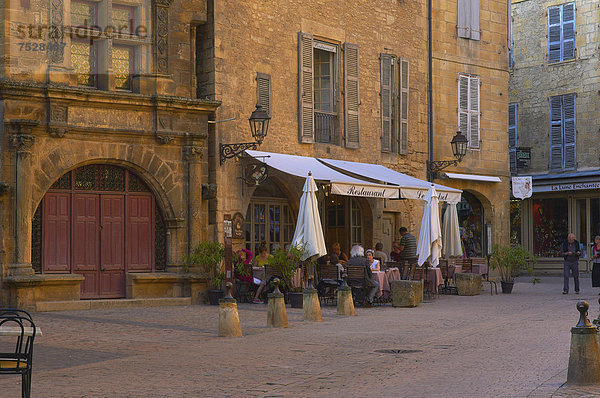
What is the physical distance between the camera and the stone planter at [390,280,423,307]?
16156mm

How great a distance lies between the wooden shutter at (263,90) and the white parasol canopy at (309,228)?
10.3 ft

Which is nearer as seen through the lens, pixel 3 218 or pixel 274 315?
pixel 274 315

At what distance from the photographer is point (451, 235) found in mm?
20469

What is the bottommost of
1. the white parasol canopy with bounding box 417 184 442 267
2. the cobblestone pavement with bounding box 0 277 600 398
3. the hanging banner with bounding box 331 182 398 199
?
the cobblestone pavement with bounding box 0 277 600 398

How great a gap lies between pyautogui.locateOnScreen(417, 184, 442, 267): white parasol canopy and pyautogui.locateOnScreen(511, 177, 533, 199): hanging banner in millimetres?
10517

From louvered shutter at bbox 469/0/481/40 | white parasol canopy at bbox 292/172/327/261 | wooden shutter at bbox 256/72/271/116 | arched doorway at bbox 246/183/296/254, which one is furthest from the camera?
louvered shutter at bbox 469/0/481/40

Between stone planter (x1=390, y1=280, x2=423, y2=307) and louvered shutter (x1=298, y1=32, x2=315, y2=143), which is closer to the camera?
stone planter (x1=390, y1=280, x2=423, y2=307)

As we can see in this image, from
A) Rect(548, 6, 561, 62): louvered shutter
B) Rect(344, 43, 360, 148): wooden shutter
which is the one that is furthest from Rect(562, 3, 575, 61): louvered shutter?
A: Rect(344, 43, 360, 148): wooden shutter

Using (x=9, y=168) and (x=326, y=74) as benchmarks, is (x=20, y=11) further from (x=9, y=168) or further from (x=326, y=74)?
(x=326, y=74)

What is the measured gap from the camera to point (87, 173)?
1620 centimetres

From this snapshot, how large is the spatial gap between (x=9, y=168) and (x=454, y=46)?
1350 cm

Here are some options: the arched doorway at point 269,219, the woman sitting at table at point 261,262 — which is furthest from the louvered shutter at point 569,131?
the woman sitting at table at point 261,262

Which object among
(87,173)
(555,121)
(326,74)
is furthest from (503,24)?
(87,173)

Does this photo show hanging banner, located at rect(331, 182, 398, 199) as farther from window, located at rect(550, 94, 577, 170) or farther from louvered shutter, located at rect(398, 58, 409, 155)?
window, located at rect(550, 94, 577, 170)
